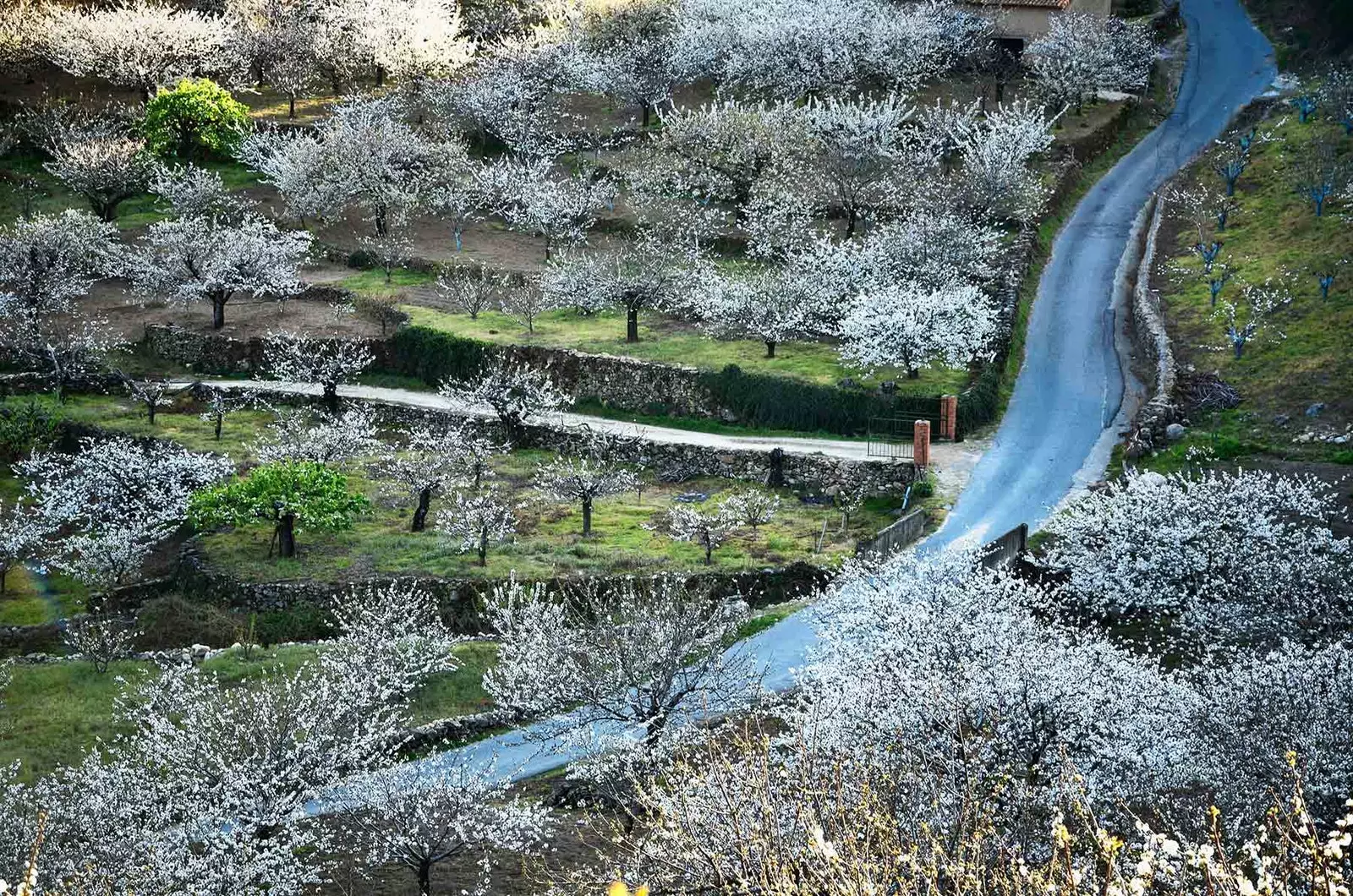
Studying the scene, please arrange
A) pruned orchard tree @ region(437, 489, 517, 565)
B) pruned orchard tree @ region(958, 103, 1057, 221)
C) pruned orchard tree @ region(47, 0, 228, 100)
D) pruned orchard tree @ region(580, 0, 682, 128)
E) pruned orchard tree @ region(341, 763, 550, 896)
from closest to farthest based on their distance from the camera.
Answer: pruned orchard tree @ region(341, 763, 550, 896) < pruned orchard tree @ region(437, 489, 517, 565) < pruned orchard tree @ region(958, 103, 1057, 221) < pruned orchard tree @ region(580, 0, 682, 128) < pruned orchard tree @ region(47, 0, 228, 100)

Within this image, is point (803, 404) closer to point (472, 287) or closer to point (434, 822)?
point (472, 287)

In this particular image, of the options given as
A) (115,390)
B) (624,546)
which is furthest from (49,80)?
(624,546)

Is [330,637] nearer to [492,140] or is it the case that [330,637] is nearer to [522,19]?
[492,140]

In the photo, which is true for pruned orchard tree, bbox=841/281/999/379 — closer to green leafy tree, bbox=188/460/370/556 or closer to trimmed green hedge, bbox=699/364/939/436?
trimmed green hedge, bbox=699/364/939/436

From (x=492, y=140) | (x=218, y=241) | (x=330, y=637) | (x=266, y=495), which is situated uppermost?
(x=492, y=140)

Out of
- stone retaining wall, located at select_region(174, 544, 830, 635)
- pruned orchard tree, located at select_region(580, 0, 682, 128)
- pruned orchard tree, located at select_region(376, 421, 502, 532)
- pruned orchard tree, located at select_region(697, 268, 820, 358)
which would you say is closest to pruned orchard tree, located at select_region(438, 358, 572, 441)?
pruned orchard tree, located at select_region(376, 421, 502, 532)

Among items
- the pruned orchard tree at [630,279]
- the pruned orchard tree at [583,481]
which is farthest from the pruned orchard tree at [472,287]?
the pruned orchard tree at [583,481]

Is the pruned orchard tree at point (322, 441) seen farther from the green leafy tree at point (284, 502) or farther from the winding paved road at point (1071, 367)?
the winding paved road at point (1071, 367)
